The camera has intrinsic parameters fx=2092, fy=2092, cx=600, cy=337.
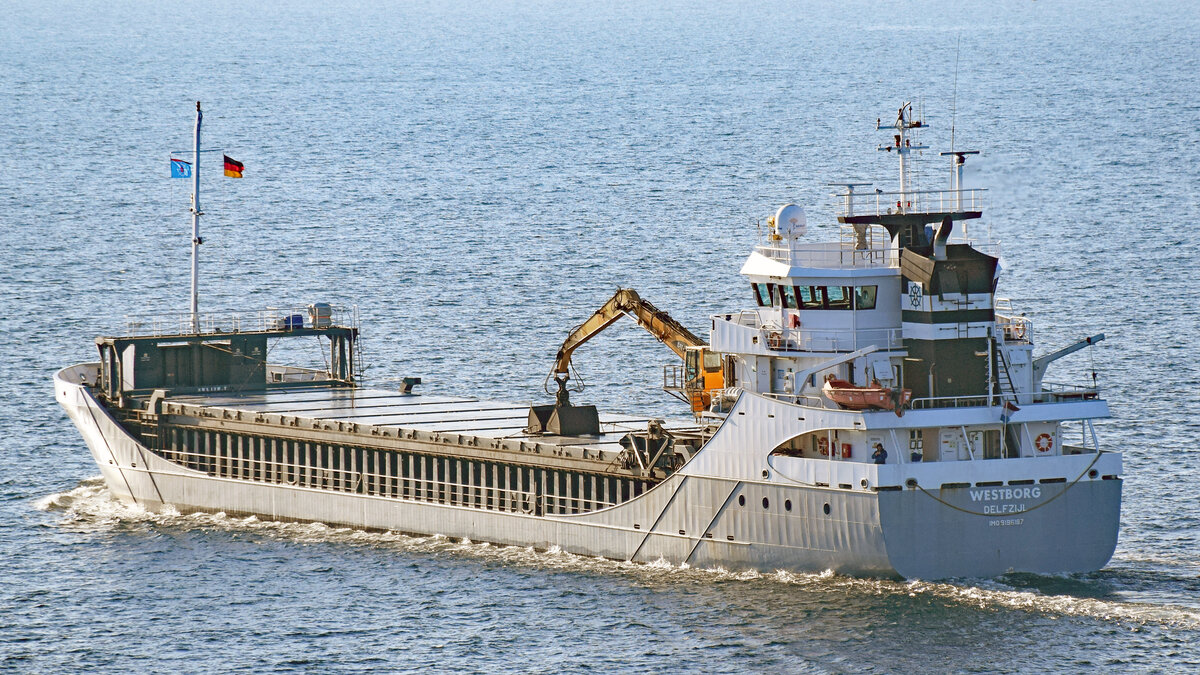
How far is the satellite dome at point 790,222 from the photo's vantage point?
58.8 m

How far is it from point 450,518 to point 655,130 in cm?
11822

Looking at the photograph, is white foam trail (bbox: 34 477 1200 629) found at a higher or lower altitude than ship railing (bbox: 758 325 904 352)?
lower

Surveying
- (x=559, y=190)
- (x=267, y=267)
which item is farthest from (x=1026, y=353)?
(x=559, y=190)

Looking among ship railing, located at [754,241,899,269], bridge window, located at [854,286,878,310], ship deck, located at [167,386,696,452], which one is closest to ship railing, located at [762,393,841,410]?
bridge window, located at [854,286,878,310]

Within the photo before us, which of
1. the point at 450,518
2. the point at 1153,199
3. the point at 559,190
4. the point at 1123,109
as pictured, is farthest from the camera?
the point at 1123,109

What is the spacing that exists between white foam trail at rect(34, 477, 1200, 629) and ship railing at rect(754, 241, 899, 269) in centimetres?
885

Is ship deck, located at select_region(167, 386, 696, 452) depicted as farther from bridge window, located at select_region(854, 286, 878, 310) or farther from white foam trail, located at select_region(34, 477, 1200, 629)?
bridge window, located at select_region(854, 286, 878, 310)

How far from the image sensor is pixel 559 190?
150m

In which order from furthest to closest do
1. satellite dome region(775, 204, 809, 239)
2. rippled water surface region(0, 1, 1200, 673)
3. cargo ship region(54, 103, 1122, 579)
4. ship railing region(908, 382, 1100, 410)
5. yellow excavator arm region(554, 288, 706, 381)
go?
yellow excavator arm region(554, 288, 706, 381), satellite dome region(775, 204, 809, 239), ship railing region(908, 382, 1100, 410), cargo ship region(54, 103, 1122, 579), rippled water surface region(0, 1, 1200, 673)

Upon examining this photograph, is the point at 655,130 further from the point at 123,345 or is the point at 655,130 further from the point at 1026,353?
the point at 1026,353

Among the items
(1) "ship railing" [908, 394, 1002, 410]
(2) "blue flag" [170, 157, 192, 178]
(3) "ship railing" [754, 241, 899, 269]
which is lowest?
(1) "ship railing" [908, 394, 1002, 410]

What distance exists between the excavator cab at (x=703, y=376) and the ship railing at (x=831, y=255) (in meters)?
3.88

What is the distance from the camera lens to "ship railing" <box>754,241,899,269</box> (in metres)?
58.5

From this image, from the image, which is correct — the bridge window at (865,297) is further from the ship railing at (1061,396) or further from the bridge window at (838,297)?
the ship railing at (1061,396)
